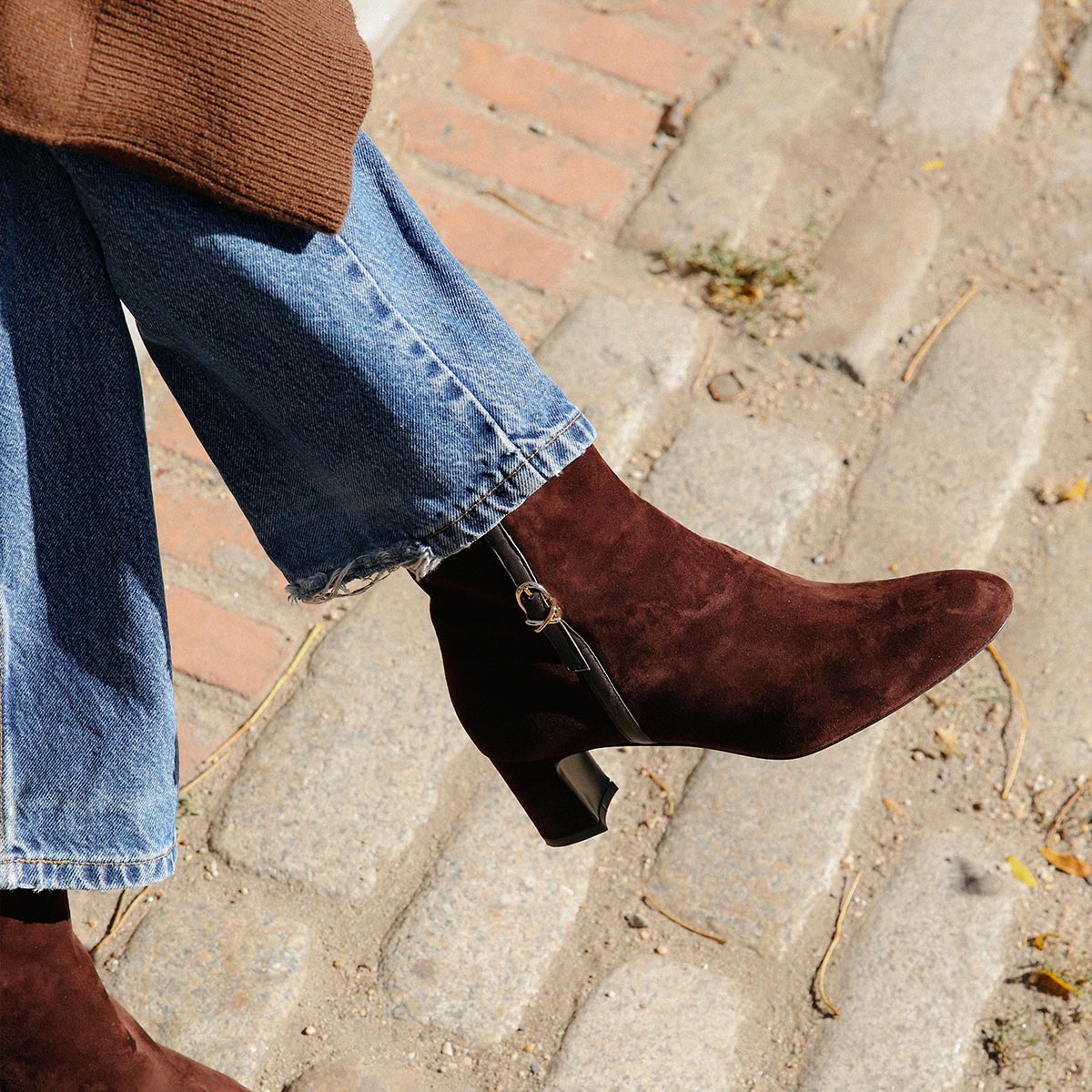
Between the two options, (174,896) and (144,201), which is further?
(174,896)

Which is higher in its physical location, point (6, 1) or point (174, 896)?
point (6, 1)

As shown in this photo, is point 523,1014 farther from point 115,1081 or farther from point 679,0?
point 679,0

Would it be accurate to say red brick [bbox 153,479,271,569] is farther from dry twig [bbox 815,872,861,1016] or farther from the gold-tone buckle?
dry twig [bbox 815,872,861,1016]

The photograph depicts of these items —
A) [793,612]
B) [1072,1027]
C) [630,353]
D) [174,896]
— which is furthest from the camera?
[630,353]

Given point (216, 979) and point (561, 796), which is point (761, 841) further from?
point (216, 979)

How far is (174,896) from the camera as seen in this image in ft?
4.90

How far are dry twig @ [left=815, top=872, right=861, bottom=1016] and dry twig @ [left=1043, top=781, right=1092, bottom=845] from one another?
0.25 meters

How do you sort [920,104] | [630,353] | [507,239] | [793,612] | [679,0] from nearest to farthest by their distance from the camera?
[793,612], [630,353], [507,239], [920,104], [679,0]

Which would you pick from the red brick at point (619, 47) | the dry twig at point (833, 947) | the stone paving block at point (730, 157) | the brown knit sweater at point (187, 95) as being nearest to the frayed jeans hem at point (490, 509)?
the brown knit sweater at point (187, 95)

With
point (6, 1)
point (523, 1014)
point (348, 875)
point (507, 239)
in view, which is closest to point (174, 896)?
point (348, 875)

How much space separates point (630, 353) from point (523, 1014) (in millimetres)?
1033

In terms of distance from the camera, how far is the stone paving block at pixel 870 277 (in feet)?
6.68

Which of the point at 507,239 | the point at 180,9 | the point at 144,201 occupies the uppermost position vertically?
the point at 180,9

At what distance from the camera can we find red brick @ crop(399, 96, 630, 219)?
225cm
